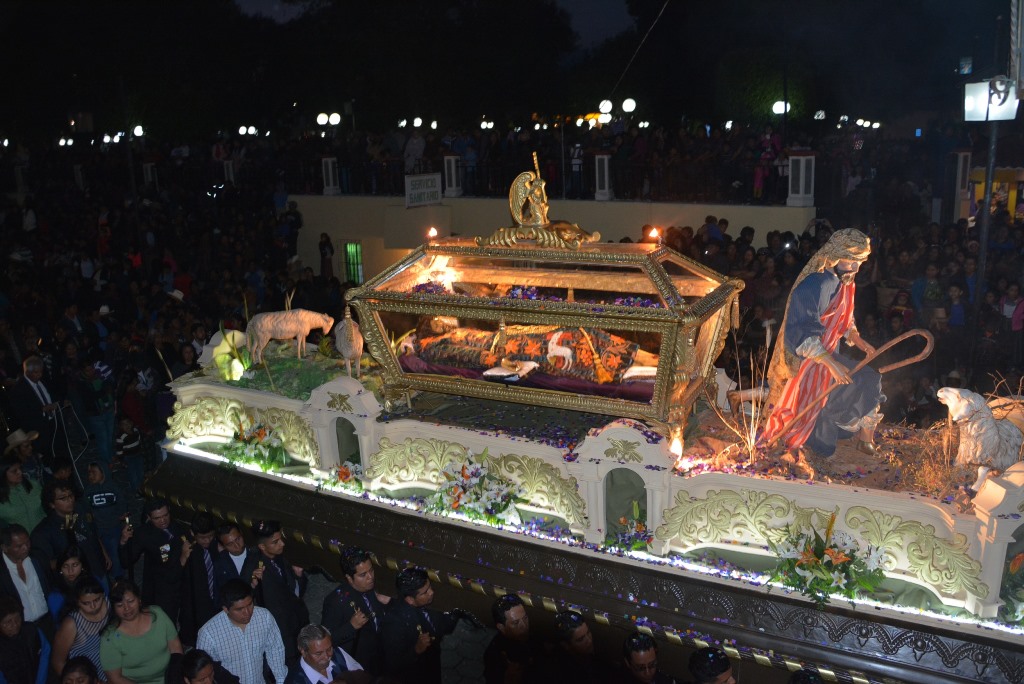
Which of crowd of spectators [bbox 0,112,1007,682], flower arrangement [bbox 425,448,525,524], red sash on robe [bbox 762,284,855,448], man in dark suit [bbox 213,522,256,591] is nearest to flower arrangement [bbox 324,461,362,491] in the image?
flower arrangement [bbox 425,448,525,524]

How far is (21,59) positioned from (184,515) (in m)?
20.2

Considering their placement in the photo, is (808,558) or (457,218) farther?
(457,218)

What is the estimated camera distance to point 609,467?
596 cm

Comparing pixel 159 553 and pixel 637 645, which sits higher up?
pixel 637 645

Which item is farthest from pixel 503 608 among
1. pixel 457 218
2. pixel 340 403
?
pixel 457 218

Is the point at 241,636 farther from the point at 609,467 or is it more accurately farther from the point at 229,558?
the point at 609,467

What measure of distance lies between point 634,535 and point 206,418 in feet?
13.1

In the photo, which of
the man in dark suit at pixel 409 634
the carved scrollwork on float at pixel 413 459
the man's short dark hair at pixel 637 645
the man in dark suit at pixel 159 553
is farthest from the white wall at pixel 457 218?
the man's short dark hair at pixel 637 645

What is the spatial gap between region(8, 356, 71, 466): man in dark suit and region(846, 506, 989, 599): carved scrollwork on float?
648 centimetres

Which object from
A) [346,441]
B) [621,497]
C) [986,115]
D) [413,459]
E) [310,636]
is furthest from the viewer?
[986,115]

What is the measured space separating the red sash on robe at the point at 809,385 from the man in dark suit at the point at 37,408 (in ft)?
19.6

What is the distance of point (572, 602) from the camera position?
6016 millimetres

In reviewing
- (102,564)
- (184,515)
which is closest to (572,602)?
(102,564)

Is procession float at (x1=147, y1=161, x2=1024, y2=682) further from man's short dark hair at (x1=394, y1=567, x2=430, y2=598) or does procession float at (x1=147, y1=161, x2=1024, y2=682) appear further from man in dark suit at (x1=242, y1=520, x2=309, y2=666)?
man's short dark hair at (x1=394, y1=567, x2=430, y2=598)
